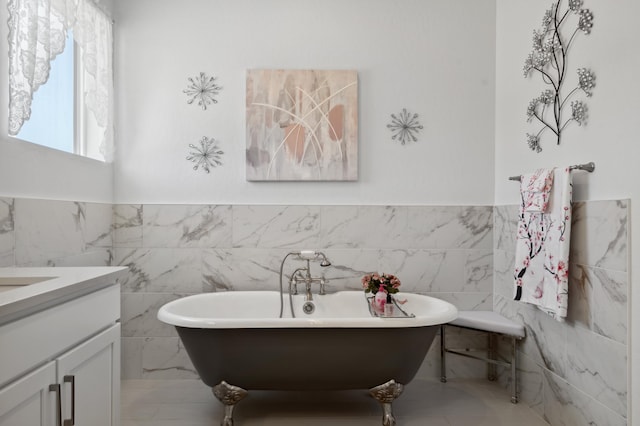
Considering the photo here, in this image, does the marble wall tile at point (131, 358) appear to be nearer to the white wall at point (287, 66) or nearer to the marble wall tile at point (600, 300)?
the white wall at point (287, 66)

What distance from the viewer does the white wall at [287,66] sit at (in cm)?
285

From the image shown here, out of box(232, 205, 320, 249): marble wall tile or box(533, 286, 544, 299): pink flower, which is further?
box(232, 205, 320, 249): marble wall tile

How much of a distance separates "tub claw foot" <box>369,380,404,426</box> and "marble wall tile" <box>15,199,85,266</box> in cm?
188

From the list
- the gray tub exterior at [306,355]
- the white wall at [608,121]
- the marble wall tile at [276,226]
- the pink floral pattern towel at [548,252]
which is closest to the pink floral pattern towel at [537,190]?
the pink floral pattern towel at [548,252]

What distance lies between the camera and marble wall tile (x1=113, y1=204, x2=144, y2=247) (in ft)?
9.27

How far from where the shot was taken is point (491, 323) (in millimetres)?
2492

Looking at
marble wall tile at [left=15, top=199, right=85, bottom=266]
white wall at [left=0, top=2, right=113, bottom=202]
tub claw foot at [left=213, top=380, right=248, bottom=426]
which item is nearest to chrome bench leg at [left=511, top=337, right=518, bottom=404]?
tub claw foot at [left=213, top=380, right=248, bottom=426]

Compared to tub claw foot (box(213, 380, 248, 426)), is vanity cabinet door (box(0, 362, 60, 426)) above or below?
above

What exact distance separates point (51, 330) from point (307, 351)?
3.97 ft

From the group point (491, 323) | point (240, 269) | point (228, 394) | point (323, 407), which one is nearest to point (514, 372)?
point (491, 323)

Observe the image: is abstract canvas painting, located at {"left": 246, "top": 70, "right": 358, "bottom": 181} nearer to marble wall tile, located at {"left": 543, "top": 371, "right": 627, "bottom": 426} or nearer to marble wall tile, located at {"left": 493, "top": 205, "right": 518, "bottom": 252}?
marble wall tile, located at {"left": 493, "top": 205, "right": 518, "bottom": 252}

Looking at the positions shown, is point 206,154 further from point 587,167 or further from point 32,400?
point 587,167

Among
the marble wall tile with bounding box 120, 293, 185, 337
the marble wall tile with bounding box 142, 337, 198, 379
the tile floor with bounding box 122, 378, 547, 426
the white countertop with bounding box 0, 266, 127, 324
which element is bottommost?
the tile floor with bounding box 122, 378, 547, 426

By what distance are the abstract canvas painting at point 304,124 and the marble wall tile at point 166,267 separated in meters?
0.81
